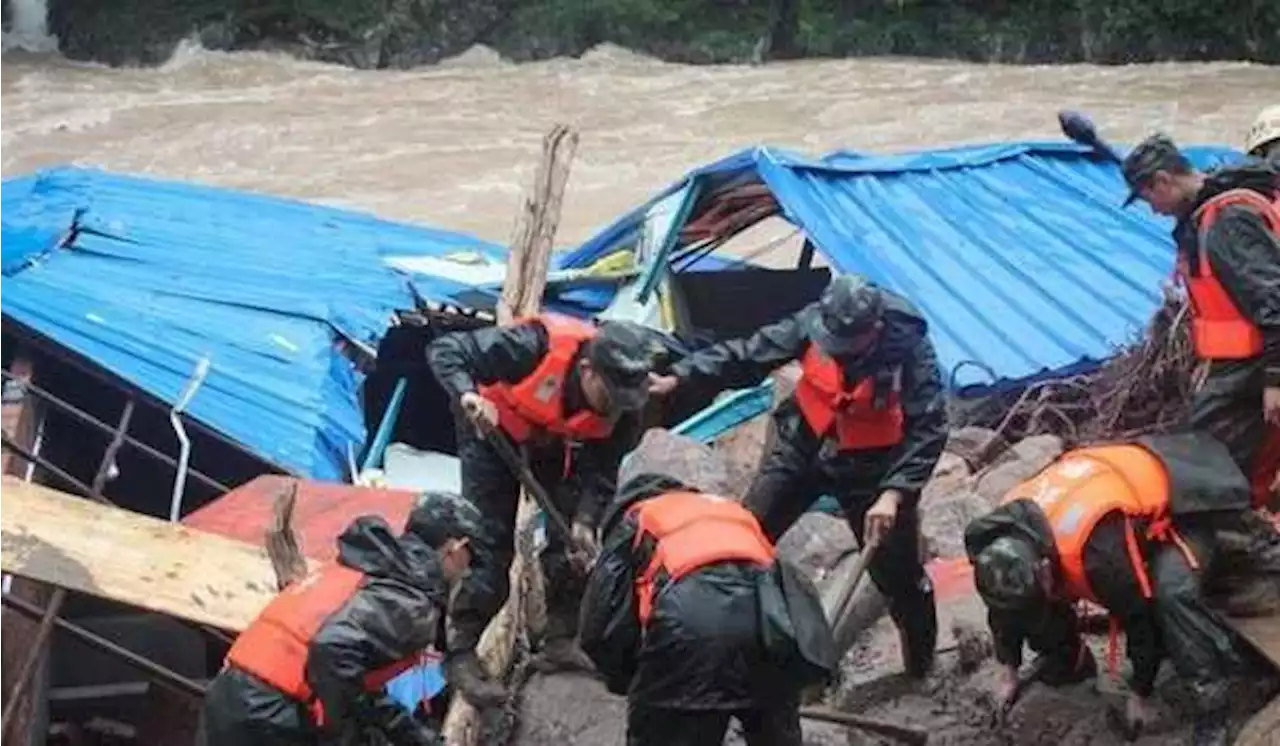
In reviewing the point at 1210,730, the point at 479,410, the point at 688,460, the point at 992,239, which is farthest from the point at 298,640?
the point at 992,239

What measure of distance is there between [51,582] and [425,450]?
4295 mm

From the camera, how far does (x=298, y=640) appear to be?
439 cm

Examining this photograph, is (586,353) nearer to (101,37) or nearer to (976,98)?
(976,98)

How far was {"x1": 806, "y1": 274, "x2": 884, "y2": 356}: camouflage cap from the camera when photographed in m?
5.28

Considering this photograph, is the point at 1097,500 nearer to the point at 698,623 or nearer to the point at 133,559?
the point at 698,623

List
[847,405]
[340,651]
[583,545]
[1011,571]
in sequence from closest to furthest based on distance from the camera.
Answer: [340,651] → [1011,571] → [847,405] → [583,545]

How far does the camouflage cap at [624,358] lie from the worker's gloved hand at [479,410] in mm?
387

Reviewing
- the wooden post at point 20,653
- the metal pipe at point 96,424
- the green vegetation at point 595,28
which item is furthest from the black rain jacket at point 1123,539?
the green vegetation at point 595,28

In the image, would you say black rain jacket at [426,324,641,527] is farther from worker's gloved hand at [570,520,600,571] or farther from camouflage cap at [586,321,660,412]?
camouflage cap at [586,321,660,412]

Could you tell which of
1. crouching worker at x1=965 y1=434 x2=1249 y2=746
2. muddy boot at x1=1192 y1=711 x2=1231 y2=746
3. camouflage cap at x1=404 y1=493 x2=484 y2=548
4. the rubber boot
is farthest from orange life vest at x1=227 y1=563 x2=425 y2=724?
muddy boot at x1=1192 y1=711 x2=1231 y2=746

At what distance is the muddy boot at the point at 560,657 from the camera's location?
242 inches

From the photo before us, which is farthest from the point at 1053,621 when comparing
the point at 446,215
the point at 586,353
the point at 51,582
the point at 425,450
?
the point at 446,215

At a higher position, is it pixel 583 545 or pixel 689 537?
pixel 689 537

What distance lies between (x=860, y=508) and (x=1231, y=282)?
127 centimetres
